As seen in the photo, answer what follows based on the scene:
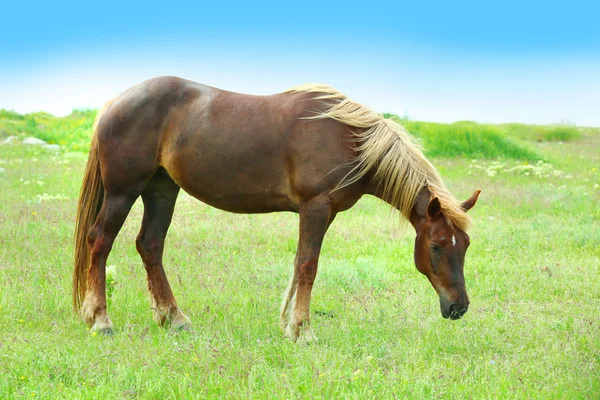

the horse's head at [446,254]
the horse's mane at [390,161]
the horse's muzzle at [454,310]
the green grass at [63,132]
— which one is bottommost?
the green grass at [63,132]

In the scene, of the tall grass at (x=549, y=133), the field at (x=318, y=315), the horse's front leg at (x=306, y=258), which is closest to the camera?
the field at (x=318, y=315)

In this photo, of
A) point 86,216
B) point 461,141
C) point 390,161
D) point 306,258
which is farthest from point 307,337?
point 461,141

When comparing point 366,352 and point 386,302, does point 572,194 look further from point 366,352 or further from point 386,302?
point 366,352

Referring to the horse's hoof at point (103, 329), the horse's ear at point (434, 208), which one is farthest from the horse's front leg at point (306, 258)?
the horse's hoof at point (103, 329)

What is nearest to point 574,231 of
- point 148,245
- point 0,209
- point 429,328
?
point 429,328

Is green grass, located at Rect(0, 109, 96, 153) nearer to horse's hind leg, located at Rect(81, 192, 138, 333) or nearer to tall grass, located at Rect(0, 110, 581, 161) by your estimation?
tall grass, located at Rect(0, 110, 581, 161)

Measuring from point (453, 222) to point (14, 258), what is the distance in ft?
17.9

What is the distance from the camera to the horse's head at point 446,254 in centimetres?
512

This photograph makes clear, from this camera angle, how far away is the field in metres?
4.39

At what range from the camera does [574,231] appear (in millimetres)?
9781

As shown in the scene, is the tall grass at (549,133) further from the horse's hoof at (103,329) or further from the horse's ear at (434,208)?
the horse's hoof at (103,329)

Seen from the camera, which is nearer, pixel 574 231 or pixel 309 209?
pixel 309 209

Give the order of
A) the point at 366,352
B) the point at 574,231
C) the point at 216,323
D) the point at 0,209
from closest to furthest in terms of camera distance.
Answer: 1. the point at 366,352
2. the point at 216,323
3. the point at 574,231
4. the point at 0,209

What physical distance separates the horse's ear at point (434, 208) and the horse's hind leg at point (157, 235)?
2.37 m
